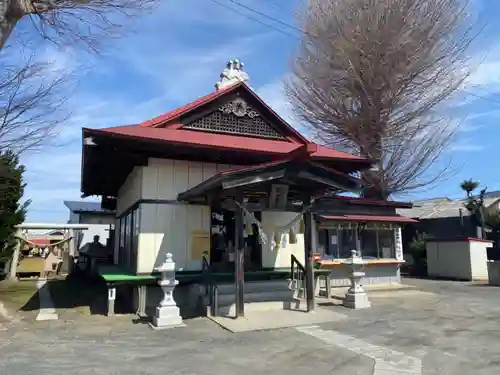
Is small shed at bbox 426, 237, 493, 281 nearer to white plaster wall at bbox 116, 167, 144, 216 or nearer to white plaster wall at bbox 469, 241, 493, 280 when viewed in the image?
white plaster wall at bbox 469, 241, 493, 280

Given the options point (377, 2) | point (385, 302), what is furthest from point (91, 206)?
point (385, 302)

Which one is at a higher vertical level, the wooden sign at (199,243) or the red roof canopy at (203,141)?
the red roof canopy at (203,141)

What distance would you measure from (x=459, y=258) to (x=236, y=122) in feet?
47.9

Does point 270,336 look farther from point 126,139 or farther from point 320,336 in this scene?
point 126,139

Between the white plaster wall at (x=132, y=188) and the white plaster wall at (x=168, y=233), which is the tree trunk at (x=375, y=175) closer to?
the white plaster wall at (x=132, y=188)

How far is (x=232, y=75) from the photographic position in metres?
12.9

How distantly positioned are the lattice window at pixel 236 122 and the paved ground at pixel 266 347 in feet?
18.4

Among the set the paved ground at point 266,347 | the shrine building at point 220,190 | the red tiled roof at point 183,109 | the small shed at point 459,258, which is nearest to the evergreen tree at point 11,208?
the shrine building at point 220,190

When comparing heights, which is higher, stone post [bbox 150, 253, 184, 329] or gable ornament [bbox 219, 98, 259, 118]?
gable ornament [bbox 219, 98, 259, 118]

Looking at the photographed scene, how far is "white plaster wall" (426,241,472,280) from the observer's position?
20109 millimetres

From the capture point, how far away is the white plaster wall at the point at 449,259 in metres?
20.1

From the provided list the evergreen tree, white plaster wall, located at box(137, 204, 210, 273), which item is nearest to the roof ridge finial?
white plaster wall, located at box(137, 204, 210, 273)

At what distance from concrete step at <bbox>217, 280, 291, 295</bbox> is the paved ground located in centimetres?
110

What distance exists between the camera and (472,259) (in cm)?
1989
